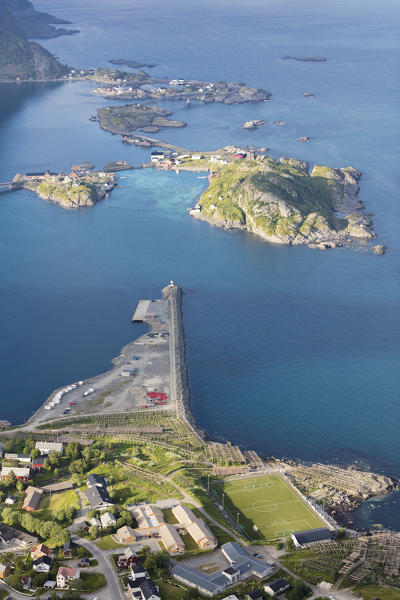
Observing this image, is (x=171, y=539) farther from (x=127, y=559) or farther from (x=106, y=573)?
(x=106, y=573)

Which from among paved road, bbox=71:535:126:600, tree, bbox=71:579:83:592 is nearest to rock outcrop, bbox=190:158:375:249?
paved road, bbox=71:535:126:600

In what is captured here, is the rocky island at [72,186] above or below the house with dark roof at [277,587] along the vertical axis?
above

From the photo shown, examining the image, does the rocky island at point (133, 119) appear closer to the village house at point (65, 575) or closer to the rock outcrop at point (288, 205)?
the rock outcrop at point (288, 205)

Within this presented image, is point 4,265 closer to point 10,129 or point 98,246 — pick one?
point 98,246

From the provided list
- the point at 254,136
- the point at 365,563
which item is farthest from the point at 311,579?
the point at 254,136

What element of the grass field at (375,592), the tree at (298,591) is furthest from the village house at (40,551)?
the grass field at (375,592)
